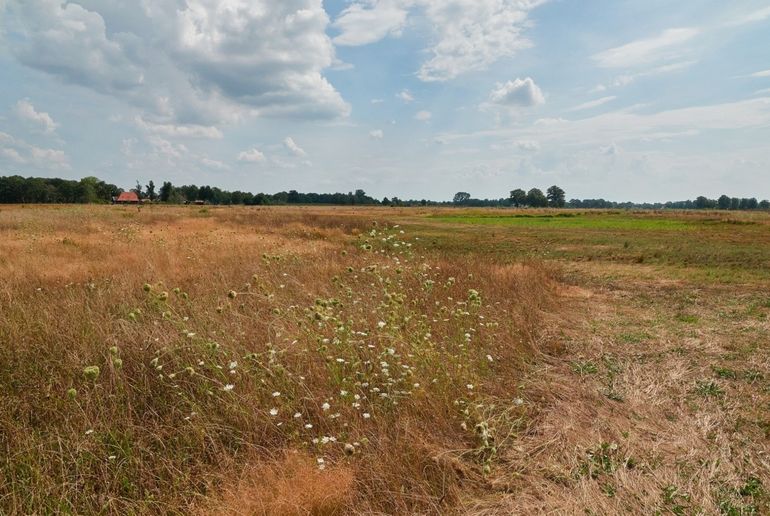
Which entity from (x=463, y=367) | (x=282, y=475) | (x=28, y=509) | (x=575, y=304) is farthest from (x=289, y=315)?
(x=575, y=304)

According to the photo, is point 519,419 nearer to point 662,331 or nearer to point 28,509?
point 28,509

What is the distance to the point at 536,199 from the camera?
160750 mm

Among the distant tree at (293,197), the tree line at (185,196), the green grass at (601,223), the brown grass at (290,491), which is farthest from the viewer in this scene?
the distant tree at (293,197)

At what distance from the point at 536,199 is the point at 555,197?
12.6 metres

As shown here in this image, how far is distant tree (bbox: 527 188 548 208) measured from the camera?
159750 mm

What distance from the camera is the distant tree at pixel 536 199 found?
160 meters

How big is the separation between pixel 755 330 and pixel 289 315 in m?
7.23

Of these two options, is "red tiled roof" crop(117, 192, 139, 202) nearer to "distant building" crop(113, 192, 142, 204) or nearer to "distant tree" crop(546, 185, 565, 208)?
"distant building" crop(113, 192, 142, 204)

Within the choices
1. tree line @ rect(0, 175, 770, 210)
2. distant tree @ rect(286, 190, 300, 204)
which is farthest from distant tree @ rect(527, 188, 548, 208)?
distant tree @ rect(286, 190, 300, 204)

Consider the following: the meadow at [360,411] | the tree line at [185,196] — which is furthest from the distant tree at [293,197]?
the meadow at [360,411]

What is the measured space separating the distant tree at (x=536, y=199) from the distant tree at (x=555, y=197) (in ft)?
18.9

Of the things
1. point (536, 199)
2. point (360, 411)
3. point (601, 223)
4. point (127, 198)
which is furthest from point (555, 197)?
point (360, 411)

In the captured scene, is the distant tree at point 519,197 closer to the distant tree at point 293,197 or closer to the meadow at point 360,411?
the distant tree at point 293,197

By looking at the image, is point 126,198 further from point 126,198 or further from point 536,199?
point 536,199
